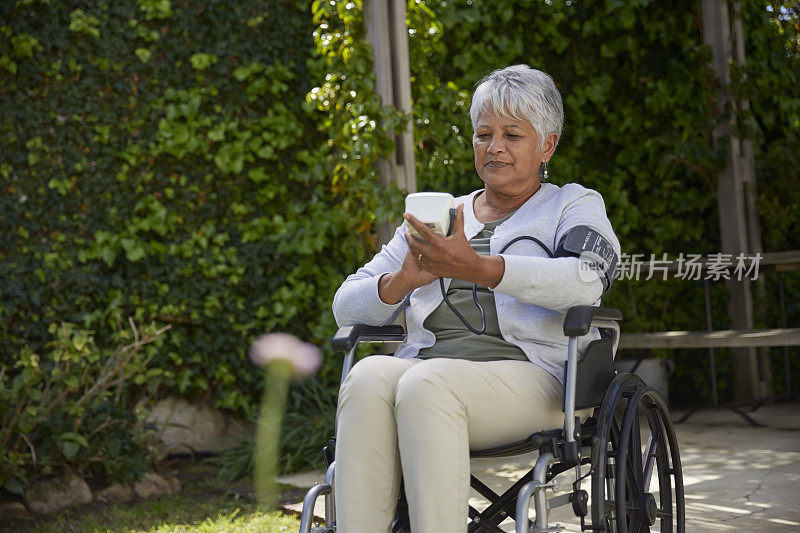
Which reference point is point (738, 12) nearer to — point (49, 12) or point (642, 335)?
point (642, 335)

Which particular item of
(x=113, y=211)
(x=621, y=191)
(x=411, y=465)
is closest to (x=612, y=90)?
(x=621, y=191)

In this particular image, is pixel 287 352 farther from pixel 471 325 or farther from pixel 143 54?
pixel 471 325

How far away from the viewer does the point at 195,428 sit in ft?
12.8

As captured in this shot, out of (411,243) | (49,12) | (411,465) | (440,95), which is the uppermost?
(49,12)

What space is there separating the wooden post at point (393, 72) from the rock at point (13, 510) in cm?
161

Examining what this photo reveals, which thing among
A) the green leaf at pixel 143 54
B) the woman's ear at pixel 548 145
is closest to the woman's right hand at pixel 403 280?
the woman's ear at pixel 548 145

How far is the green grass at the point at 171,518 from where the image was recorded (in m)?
2.85

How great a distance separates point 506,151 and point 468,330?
1.31 feet

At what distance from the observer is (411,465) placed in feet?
5.38

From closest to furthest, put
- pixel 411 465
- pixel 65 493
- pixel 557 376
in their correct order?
pixel 411 465 → pixel 557 376 → pixel 65 493

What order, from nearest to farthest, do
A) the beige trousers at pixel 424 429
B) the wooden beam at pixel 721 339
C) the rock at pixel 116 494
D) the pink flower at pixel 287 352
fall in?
the beige trousers at pixel 424 429
the rock at pixel 116 494
the wooden beam at pixel 721 339
the pink flower at pixel 287 352

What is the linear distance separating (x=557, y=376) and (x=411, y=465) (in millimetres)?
420

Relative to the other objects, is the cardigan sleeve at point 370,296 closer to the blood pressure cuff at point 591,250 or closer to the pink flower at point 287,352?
the blood pressure cuff at point 591,250

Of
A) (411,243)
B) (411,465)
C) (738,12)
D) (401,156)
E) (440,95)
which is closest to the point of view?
(411,465)
